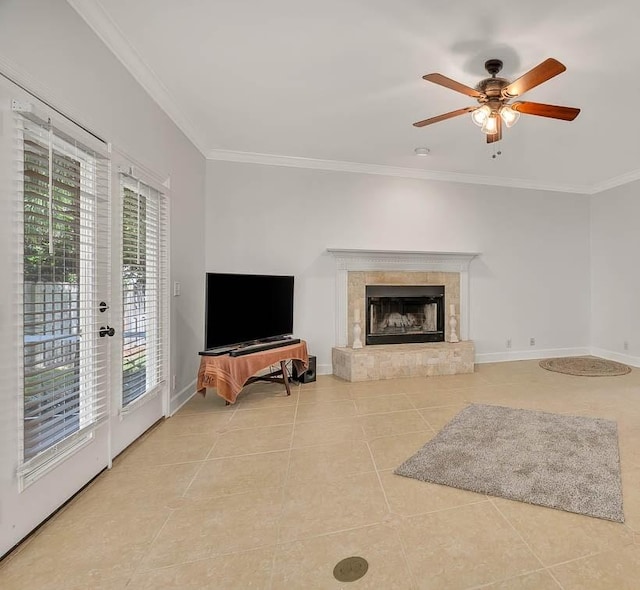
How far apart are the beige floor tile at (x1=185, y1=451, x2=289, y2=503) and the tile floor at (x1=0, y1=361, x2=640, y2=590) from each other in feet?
0.04

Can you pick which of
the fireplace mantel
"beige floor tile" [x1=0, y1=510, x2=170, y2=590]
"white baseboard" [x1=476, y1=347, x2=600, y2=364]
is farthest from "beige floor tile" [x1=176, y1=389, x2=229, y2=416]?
"white baseboard" [x1=476, y1=347, x2=600, y2=364]

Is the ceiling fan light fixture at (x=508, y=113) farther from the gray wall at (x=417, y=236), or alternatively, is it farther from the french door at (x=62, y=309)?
the french door at (x=62, y=309)

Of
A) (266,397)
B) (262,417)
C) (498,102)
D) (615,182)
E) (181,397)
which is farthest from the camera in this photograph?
(615,182)

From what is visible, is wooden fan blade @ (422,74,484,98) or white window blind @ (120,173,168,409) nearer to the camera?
wooden fan blade @ (422,74,484,98)

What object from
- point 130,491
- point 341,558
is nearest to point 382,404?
point 341,558

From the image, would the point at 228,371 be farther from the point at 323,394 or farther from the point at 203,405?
the point at 323,394

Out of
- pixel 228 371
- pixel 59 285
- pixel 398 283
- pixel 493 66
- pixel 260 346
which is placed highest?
pixel 493 66

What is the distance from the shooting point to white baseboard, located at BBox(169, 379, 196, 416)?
3.08 m

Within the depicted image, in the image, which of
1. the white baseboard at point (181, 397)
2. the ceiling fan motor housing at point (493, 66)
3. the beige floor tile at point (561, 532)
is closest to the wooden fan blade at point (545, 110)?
the ceiling fan motor housing at point (493, 66)

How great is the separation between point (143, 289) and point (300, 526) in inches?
78.3

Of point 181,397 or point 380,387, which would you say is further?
point 380,387

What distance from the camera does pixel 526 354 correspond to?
514cm

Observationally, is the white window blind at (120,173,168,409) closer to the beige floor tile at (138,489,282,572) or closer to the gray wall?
the beige floor tile at (138,489,282,572)

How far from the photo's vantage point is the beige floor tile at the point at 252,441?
238cm
